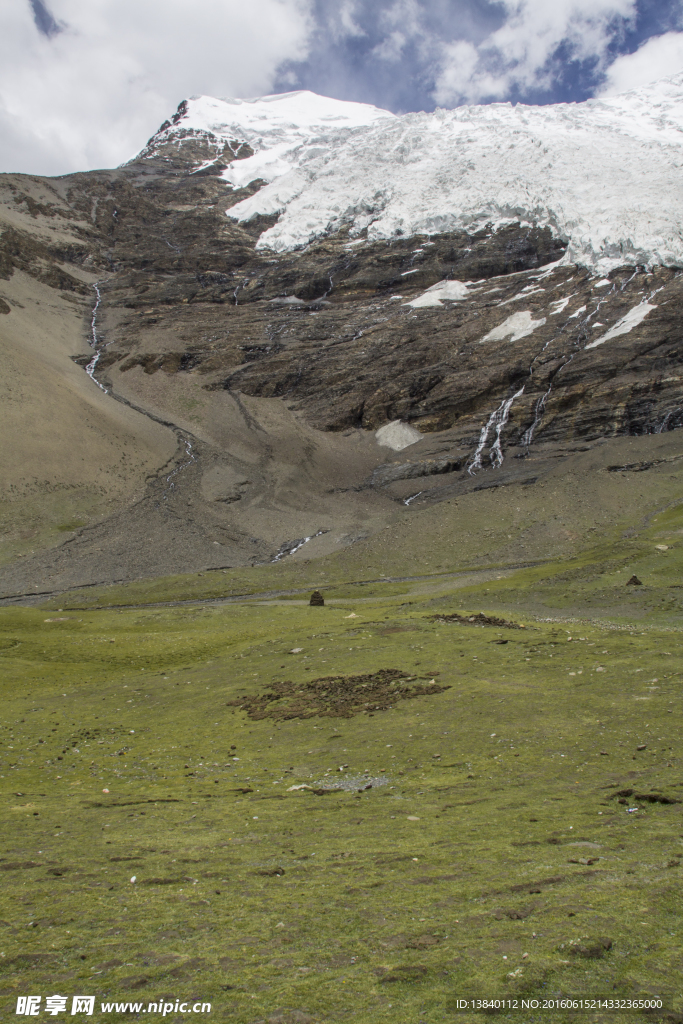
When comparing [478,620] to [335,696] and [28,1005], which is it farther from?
[28,1005]

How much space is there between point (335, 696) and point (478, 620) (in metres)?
14.3

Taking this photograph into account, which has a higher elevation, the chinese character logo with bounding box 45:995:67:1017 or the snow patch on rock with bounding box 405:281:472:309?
the snow patch on rock with bounding box 405:281:472:309

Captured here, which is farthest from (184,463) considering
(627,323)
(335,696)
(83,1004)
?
(83,1004)

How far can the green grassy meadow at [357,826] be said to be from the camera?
7.16m

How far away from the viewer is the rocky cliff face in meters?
103

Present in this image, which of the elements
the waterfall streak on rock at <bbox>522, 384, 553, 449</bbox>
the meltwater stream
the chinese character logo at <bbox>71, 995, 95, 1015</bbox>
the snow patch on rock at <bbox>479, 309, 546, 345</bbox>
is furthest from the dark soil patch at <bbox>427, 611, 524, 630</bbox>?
the meltwater stream

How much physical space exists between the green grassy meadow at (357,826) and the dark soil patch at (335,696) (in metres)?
0.25

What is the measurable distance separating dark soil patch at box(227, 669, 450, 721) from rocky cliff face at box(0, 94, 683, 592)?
57194 millimetres

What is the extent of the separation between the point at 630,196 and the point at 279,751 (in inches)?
7056

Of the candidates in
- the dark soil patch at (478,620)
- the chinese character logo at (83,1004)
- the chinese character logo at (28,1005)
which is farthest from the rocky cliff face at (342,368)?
the chinese character logo at (83,1004)

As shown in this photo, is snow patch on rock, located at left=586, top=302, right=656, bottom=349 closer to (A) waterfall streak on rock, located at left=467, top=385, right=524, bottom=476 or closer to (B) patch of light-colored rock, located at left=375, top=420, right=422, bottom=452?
(A) waterfall streak on rock, located at left=467, top=385, right=524, bottom=476

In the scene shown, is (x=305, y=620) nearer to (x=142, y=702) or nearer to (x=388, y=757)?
(x=142, y=702)

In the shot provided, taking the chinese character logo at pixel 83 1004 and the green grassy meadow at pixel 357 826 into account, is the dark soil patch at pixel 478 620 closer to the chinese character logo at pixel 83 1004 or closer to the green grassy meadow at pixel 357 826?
the green grassy meadow at pixel 357 826

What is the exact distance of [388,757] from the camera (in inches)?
736
